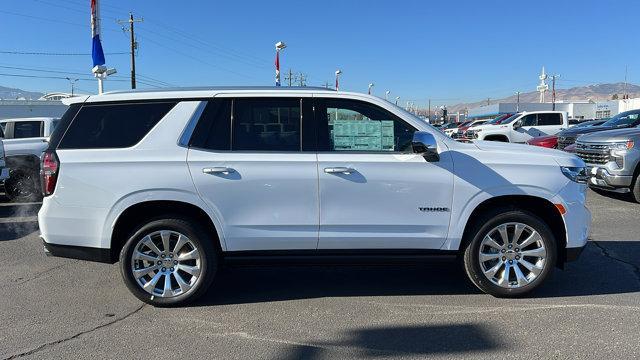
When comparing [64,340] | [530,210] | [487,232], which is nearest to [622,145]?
[530,210]

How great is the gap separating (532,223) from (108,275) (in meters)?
4.21

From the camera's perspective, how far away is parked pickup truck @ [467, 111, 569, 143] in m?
19.9

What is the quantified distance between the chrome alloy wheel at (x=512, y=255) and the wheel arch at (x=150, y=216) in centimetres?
233

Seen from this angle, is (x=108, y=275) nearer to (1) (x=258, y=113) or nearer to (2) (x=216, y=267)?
(2) (x=216, y=267)

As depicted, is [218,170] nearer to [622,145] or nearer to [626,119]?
[622,145]

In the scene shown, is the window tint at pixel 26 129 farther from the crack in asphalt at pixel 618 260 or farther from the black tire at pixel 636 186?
the black tire at pixel 636 186

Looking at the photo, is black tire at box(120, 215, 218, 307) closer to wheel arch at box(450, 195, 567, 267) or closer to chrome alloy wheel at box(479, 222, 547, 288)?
wheel arch at box(450, 195, 567, 267)

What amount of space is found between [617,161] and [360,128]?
22.3 feet

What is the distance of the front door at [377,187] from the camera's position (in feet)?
14.5

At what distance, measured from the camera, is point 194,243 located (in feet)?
14.6

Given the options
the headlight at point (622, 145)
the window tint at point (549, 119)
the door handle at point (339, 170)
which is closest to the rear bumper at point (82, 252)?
the door handle at point (339, 170)

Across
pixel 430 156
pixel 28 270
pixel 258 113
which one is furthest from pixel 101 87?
pixel 430 156

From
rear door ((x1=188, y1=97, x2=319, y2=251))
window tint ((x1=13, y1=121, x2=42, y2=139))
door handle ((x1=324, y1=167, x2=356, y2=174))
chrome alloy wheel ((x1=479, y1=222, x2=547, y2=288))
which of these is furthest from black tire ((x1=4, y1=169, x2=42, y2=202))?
chrome alloy wheel ((x1=479, y1=222, x2=547, y2=288))

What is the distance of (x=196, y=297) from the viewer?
4555 millimetres
